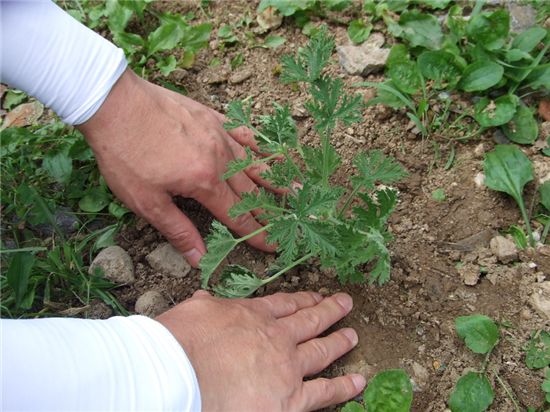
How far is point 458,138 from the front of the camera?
235 cm

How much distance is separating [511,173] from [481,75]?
1.58ft

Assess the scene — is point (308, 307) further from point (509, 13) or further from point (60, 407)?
point (509, 13)

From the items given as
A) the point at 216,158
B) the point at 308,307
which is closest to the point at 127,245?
the point at 216,158

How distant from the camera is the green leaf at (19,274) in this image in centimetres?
206

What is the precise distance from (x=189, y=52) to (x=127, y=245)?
39.7 inches

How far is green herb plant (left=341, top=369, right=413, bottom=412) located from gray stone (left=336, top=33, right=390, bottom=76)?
4.53 ft

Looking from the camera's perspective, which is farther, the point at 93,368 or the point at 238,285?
the point at 238,285

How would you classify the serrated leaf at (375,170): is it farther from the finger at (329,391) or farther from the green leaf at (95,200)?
the green leaf at (95,200)

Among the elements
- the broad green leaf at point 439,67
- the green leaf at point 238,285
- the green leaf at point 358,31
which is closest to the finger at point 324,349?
the green leaf at point 238,285

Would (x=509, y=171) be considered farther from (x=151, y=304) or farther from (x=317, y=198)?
(x=151, y=304)

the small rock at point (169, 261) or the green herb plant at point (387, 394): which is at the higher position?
the small rock at point (169, 261)

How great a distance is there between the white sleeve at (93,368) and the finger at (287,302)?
0.47 metres

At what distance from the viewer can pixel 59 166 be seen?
2.43 meters

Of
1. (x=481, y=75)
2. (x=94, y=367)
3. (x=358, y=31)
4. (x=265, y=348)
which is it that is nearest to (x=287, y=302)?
(x=265, y=348)
